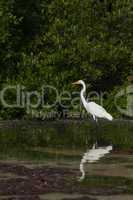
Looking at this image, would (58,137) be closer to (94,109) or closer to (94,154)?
(94,109)

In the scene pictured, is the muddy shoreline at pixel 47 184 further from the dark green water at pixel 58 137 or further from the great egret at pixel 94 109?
the great egret at pixel 94 109

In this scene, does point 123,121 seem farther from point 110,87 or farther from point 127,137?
point 110,87

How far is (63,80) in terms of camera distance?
2144cm

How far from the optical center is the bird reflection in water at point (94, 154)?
44.2 feet

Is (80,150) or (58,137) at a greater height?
(58,137)

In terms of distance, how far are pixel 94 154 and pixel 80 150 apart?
976 mm

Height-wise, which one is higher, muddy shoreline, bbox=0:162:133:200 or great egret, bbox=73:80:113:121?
great egret, bbox=73:80:113:121

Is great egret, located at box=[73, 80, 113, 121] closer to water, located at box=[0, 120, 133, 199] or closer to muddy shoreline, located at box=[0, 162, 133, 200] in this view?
water, located at box=[0, 120, 133, 199]

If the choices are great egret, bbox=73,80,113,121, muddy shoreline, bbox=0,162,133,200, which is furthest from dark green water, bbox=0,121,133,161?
muddy shoreline, bbox=0,162,133,200

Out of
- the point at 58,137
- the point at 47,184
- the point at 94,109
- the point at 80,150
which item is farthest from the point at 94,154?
the point at 94,109

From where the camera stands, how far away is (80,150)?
15.8 m

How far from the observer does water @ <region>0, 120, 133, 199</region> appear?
10875 millimetres

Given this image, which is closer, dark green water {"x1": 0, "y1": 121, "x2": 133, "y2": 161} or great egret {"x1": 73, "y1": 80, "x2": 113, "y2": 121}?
dark green water {"x1": 0, "y1": 121, "x2": 133, "y2": 161}

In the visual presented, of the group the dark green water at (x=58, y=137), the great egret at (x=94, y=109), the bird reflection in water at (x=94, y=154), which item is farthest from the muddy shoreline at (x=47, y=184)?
the great egret at (x=94, y=109)
